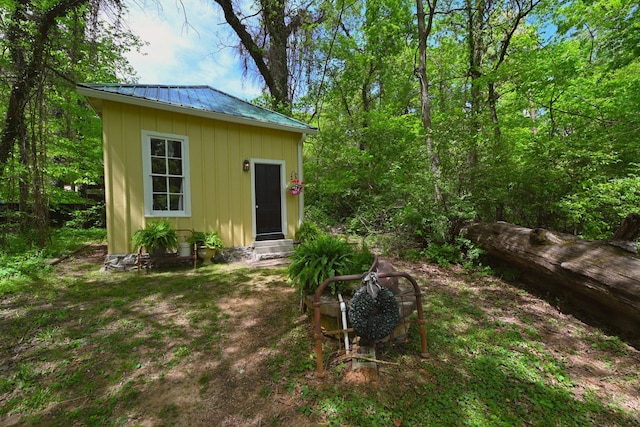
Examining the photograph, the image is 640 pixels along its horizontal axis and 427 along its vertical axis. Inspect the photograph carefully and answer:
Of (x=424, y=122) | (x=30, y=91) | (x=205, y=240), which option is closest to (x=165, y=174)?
(x=205, y=240)

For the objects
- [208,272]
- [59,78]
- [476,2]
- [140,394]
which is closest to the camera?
[140,394]

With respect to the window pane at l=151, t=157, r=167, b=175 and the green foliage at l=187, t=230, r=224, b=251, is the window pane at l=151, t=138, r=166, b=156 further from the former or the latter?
the green foliage at l=187, t=230, r=224, b=251

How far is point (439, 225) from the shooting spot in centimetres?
490

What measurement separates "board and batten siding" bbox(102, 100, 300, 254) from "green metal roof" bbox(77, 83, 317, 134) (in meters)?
0.24

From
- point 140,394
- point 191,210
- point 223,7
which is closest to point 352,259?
point 140,394

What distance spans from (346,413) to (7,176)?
24.5ft

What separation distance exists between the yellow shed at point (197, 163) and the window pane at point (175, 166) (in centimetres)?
2

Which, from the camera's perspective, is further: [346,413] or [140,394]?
[140,394]

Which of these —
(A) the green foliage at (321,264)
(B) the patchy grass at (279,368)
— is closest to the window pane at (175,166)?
(B) the patchy grass at (279,368)

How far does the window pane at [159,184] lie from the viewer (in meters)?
4.89

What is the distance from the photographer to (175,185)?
5.09m

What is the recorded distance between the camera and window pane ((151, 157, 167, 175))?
4.86 meters

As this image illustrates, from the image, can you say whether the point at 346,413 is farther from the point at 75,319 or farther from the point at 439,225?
the point at 439,225

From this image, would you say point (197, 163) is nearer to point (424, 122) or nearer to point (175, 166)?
point (175, 166)
